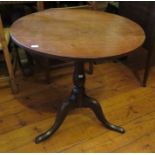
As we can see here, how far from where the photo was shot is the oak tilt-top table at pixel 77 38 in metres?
1.08

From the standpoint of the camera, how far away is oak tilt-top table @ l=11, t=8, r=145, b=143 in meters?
1.08

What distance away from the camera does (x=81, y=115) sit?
1732mm

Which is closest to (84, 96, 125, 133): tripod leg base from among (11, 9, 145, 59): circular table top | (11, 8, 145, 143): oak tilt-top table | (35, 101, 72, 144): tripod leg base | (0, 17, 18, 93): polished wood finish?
(11, 8, 145, 143): oak tilt-top table

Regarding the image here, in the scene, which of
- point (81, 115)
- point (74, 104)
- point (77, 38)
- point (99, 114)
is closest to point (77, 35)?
point (77, 38)

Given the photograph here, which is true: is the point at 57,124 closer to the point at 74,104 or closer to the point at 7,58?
the point at 74,104

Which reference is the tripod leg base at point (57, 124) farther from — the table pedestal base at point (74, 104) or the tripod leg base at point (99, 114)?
the tripod leg base at point (99, 114)

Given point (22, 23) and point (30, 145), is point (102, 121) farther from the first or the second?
point (22, 23)

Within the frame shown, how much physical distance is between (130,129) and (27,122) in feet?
2.47

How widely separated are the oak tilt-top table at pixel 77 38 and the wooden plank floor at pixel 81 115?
0.09 meters

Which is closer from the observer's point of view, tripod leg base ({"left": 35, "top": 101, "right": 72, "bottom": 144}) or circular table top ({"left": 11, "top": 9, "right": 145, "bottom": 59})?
circular table top ({"left": 11, "top": 9, "right": 145, "bottom": 59})

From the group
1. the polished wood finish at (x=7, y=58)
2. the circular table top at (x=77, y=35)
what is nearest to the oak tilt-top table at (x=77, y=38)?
the circular table top at (x=77, y=35)

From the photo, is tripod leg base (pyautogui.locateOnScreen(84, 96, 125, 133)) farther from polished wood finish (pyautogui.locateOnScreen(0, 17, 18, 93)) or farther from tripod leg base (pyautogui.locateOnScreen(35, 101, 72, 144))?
polished wood finish (pyautogui.locateOnScreen(0, 17, 18, 93))

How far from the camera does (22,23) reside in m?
1.35

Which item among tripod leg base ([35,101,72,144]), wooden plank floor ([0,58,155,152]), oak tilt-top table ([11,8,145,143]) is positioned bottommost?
wooden plank floor ([0,58,155,152])
